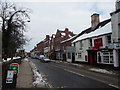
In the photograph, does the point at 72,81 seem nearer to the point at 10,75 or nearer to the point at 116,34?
the point at 10,75

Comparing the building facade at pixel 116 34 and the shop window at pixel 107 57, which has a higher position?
the building facade at pixel 116 34

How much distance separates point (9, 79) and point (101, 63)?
17.3 metres

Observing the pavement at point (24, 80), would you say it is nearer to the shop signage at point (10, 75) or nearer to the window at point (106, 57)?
the shop signage at point (10, 75)

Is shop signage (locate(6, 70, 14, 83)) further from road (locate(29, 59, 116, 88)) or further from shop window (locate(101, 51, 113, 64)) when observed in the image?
shop window (locate(101, 51, 113, 64))

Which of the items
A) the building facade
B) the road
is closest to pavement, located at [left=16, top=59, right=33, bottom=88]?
the road

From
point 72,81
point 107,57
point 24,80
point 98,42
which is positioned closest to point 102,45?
point 98,42

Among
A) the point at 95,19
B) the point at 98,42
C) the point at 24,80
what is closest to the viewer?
the point at 24,80

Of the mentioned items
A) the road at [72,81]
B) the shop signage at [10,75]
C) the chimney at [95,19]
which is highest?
the chimney at [95,19]

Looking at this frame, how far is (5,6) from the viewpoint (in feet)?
66.3

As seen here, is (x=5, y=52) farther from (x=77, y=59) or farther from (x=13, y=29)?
(x=77, y=59)

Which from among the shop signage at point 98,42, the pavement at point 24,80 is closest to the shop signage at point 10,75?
the pavement at point 24,80

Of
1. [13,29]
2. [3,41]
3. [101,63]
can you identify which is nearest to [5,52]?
[3,41]

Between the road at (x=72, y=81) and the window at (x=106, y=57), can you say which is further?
the window at (x=106, y=57)

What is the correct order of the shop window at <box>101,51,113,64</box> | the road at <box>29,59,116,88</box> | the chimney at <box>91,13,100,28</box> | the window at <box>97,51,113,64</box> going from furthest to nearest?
the chimney at <box>91,13,100,28</box>
the window at <box>97,51,113,64</box>
the shop window at <box>101,51,113,64</box>
the road at <box>29,59,116,88</box>
